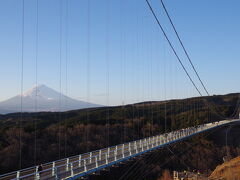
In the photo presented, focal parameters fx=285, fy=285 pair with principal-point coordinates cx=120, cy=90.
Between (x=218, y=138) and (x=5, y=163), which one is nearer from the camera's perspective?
(x=5, y=163)

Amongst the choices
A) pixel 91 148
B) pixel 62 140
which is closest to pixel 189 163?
pixel 91 148

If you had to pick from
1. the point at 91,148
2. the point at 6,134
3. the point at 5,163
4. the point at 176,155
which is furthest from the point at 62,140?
the point at 176,155

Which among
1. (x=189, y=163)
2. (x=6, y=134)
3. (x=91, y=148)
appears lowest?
(x=189, y=163)

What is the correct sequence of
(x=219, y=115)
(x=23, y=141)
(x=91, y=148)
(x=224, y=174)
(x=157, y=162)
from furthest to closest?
(x=219, y=115), (x=157, y=162), (x=91, y=148), (x=23, y=141), (x=224, y=174)

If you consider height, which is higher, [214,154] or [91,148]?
[91,148]

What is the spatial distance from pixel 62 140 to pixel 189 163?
2267 centimetres

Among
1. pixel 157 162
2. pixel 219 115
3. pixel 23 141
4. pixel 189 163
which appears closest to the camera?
pixel 23 141

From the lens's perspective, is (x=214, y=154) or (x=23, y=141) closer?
(x=23, y=141)

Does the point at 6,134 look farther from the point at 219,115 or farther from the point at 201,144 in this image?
the point at 219,115

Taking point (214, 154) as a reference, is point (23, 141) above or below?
A: above

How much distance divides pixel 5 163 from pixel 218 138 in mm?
46921

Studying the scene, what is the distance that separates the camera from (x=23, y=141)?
34.9m

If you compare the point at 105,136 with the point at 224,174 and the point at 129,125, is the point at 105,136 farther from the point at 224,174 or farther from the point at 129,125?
the point at 224,174

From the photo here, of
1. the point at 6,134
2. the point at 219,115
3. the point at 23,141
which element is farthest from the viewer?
the point at 219,115
